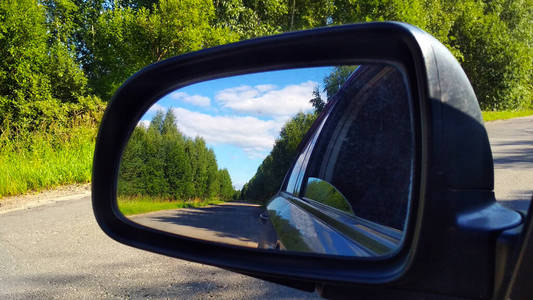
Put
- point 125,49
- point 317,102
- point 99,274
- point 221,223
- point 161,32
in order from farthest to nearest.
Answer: point 125,49 < point 161,32 < point 99,274 < point 221,223 < point 317,102

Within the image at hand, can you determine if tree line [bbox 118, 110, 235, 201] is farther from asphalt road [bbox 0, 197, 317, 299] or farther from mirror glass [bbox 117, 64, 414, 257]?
asphalt road [bbox 0, 197, 317, 299]

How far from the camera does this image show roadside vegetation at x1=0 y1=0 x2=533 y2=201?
123 centimetres

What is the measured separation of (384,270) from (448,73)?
0.42 m

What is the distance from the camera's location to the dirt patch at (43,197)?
8.26 metres

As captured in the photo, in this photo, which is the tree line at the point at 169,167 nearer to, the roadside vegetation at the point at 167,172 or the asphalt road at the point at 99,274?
the roadside vegetation at the point at 167,172

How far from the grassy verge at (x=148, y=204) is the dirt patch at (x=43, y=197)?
24.0 ft

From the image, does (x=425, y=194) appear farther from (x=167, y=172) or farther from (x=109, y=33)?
(x=109, y=33)

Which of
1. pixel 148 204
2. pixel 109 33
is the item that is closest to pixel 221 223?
pixel 148 204

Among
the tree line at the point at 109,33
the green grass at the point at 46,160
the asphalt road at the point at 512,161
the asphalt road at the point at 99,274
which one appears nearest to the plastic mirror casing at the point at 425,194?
the asphalt road at the point at 512,161

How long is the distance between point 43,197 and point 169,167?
29.8 feet

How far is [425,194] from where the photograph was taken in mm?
807

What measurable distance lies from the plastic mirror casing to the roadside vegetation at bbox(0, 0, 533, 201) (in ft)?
0.55

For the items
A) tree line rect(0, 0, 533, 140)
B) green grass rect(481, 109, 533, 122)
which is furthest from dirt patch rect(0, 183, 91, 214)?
green grass rect(481, 109, 533, 122)

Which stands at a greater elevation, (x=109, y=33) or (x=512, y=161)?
(x=109, y=33)
